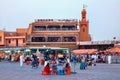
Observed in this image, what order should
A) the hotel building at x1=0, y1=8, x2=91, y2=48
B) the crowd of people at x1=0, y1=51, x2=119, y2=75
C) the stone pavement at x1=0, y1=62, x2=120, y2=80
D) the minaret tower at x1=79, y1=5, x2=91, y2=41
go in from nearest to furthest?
the stone pavement at x1=0, y1=62, x2=120, y2=80 < the crowd of people at x1=0, y1=51, x2=119, y2=75 < the hotel building at x1=0, y1=8, x2=91, y2=48 < the minaret tower at x1=79, y1=5, x2=91, y2=41

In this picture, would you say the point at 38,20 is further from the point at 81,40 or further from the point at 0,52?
the point at 0,52

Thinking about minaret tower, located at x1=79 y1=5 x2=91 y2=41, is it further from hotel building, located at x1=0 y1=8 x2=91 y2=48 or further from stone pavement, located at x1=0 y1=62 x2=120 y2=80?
stone pavement, located at x1=0 y1=62 x2=120 y2=80

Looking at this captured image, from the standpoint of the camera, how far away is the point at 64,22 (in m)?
85.2

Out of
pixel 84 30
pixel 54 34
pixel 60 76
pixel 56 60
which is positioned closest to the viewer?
pixel 60 76

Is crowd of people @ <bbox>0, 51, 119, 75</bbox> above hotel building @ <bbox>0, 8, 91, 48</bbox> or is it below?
below

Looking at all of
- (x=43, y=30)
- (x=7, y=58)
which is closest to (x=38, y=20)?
(x=43, y=30)

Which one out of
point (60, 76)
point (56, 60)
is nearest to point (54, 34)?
point (56, 60)

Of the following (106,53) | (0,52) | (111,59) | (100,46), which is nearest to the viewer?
(111,59)

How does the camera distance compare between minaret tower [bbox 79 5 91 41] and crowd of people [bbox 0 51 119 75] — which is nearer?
crowd of people [bbox 0 51 119 75]

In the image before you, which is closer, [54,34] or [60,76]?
[60,76]

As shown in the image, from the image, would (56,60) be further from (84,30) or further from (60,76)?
(84,30)

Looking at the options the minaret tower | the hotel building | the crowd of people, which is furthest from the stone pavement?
the minaret tower

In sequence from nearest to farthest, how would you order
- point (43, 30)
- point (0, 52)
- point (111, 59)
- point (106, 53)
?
point (111, 59)
point (106, 53)
point (0, 52)
point (43, 30)

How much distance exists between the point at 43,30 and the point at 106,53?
2593 cm
